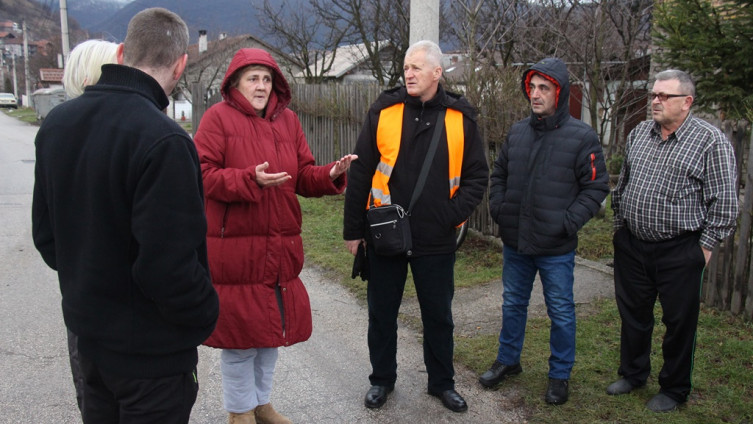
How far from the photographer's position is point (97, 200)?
209 centimetres

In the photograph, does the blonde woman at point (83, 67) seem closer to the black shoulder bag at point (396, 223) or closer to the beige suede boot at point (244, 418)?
the beige suede boot at point (244, 418)

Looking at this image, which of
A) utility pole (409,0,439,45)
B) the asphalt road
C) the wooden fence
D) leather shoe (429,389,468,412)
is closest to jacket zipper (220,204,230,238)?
the asphalt road

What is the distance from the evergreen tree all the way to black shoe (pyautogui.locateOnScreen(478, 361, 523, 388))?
13.0ft

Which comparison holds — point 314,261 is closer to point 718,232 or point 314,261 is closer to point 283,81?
point 283,81

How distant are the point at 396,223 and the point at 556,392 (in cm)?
141

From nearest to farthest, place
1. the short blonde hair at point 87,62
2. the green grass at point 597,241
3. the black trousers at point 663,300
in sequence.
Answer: the short blonde hair at point 87,62
the black trousers at point 663,300
the green grass at point 597,241

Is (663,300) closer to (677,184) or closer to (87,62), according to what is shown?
(677,184)

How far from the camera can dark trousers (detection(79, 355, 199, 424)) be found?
2.20 m

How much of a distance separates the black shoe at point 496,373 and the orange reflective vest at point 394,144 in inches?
47.3

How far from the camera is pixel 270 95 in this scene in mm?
3514

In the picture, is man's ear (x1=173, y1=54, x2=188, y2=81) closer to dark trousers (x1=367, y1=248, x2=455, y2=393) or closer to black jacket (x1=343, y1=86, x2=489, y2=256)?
black jacket (x1=343, y1=86, x2=489, y2=256)

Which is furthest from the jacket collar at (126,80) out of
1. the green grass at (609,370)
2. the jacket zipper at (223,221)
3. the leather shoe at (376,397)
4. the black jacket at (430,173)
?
the green grass at (609,370)

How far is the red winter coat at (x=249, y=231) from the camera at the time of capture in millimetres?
3275

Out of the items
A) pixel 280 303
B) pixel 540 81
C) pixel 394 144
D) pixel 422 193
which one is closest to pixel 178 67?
pixel 280 303
